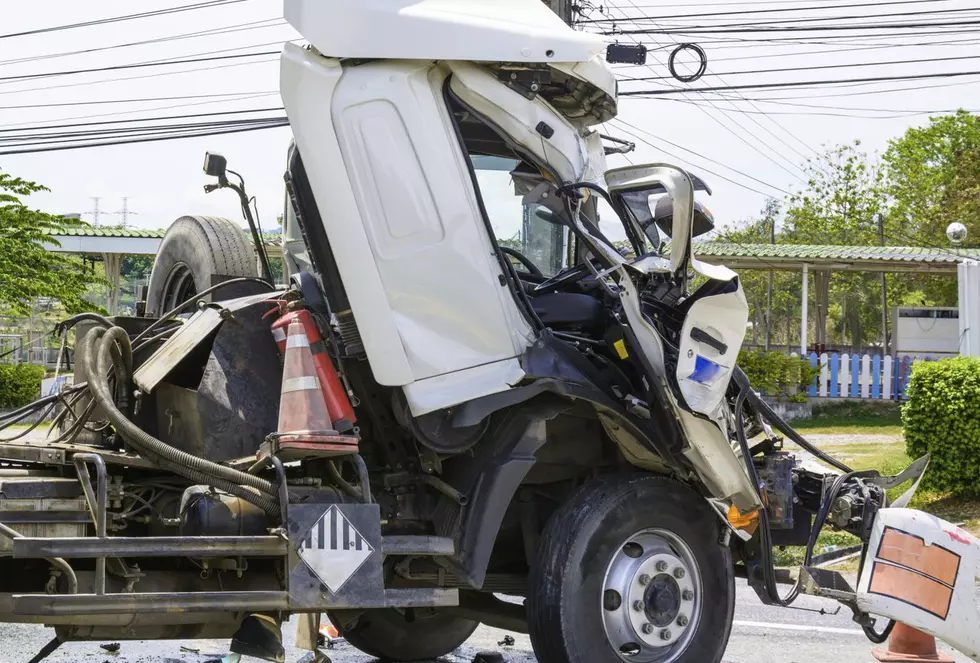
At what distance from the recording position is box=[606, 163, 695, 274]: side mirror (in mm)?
5176

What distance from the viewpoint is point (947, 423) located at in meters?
11.4

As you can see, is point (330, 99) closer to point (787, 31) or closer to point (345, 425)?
point (345, 425)

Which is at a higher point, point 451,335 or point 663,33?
point 663,33

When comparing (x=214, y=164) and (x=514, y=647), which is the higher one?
(x=214, y=164)

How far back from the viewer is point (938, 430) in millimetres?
11453

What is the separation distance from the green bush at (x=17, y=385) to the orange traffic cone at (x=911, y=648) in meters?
21.0

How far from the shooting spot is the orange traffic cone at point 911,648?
6516mm

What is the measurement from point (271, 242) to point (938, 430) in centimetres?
689

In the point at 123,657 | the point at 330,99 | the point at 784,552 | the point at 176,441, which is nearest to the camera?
the point at 330,99

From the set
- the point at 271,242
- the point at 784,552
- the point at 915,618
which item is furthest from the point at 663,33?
the point at 915,618

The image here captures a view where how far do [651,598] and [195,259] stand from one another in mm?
2988

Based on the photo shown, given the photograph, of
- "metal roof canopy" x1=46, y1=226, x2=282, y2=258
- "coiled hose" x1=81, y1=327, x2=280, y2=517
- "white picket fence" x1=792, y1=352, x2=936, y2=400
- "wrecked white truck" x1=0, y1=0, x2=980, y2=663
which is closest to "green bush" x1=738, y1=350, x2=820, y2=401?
"white picket fence" x1=792, y1=352, x2=936, y2=400

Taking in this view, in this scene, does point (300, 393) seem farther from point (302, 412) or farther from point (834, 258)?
point (834, 258)

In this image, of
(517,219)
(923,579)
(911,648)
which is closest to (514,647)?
(911,648)
